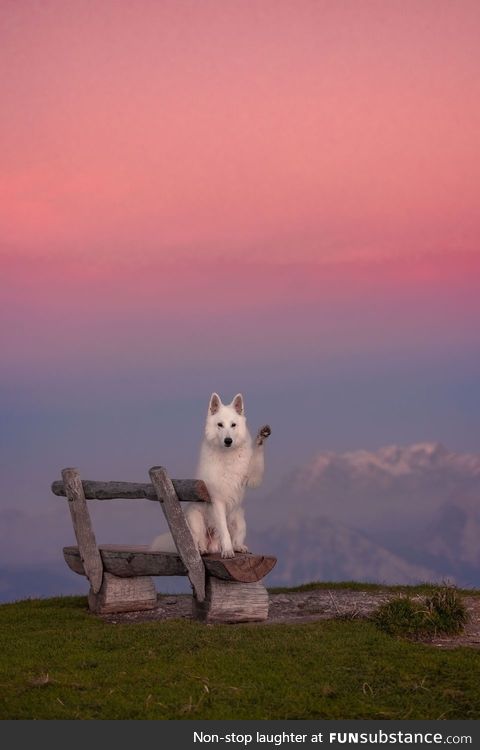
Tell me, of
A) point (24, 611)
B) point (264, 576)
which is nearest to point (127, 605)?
point (24, 611)

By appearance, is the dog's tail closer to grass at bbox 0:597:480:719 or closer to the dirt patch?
the dirt patch

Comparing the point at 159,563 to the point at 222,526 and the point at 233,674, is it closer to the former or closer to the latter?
the point at 222,526

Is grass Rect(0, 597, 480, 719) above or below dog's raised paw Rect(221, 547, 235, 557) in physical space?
below

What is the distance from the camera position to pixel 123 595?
51.6 ft

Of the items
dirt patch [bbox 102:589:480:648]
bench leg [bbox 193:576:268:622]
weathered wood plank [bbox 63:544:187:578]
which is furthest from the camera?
weathered wood plank [bbox 63:544:187:578]

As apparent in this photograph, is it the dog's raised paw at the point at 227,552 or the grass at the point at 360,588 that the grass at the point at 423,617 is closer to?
the dog's raised paw at the point at 227,552

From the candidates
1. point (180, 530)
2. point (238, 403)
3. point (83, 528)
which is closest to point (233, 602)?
point (180, 530)

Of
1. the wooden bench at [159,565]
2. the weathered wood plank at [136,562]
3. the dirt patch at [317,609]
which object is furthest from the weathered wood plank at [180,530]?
the dirt patch at [317,609]

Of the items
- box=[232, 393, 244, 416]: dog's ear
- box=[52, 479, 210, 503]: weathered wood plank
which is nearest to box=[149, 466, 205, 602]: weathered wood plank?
box=[52, 479, 210, 503]: weathered wood plank

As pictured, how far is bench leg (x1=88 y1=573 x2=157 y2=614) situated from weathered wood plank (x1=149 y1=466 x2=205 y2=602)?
2.16 m

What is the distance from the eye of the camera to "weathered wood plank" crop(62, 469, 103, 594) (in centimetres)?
1556

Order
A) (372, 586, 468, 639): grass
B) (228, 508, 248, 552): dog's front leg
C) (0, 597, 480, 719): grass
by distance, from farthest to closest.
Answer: (228, 508, 248, 552): dog's front leg
(372, 586, 468, 639): grass
(0, 597, 480, 719): grass

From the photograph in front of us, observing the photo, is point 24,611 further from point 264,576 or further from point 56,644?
point 264,576

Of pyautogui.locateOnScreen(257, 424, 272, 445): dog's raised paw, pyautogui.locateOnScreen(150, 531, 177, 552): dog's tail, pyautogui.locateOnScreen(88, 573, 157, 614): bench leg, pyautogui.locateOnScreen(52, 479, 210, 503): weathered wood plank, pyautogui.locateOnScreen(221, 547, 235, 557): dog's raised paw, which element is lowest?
pyautogui.locateOnScreen(88, 573, 157, 614): bench leg
